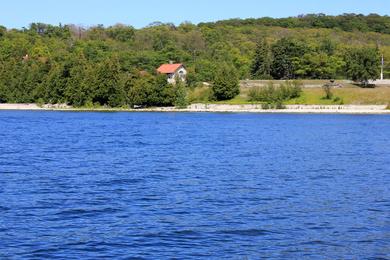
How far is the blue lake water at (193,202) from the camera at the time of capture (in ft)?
57.7

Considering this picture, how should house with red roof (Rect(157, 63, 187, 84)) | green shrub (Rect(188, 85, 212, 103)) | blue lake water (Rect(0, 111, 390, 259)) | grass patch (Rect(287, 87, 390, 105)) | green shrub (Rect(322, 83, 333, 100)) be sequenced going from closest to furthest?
blue lake water (Rect(0, 111, 390, 259)) → grass patch (Rect(287, 87, 390, 105)) → green shrub (Rect(322, 83, 333, 100)) → green shrub (Rect(188, 85, 212, 103)) → house with red roof (Rect(157, 63, 187, 84))

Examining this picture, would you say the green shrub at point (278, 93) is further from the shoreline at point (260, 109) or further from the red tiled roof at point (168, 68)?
the red tiled roof at point (168, 68)

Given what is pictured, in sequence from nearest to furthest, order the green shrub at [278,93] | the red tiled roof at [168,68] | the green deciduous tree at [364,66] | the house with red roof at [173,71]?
the green shrub at [278,93], the green deciduous tree at [364,66], the house with red roof at [173,71], the red tiled roof at [168,68]

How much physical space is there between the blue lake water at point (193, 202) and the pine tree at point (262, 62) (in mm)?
96696

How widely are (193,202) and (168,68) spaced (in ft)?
407

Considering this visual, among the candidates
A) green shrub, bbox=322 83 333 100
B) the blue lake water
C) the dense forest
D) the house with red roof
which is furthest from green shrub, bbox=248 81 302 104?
the blue lake water

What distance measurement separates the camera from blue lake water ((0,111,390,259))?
57.7ft

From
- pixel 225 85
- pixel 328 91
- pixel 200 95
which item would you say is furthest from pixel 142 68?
pixel 328 91

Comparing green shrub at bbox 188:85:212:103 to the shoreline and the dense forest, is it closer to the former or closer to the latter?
the dense forest

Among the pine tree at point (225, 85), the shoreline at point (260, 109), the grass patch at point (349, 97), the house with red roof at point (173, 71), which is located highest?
the house with red roof at point (173, 71)

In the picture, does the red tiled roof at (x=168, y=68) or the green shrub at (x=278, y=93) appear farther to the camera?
the red tiled roof at (x=168, y=68)

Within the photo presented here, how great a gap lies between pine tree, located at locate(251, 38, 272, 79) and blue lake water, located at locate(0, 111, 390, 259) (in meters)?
96.7

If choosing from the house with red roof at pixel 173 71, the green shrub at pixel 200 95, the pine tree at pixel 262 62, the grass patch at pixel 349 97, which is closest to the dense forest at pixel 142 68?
the pine tree at pixel 262 62

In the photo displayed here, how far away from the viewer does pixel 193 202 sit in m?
24.0
